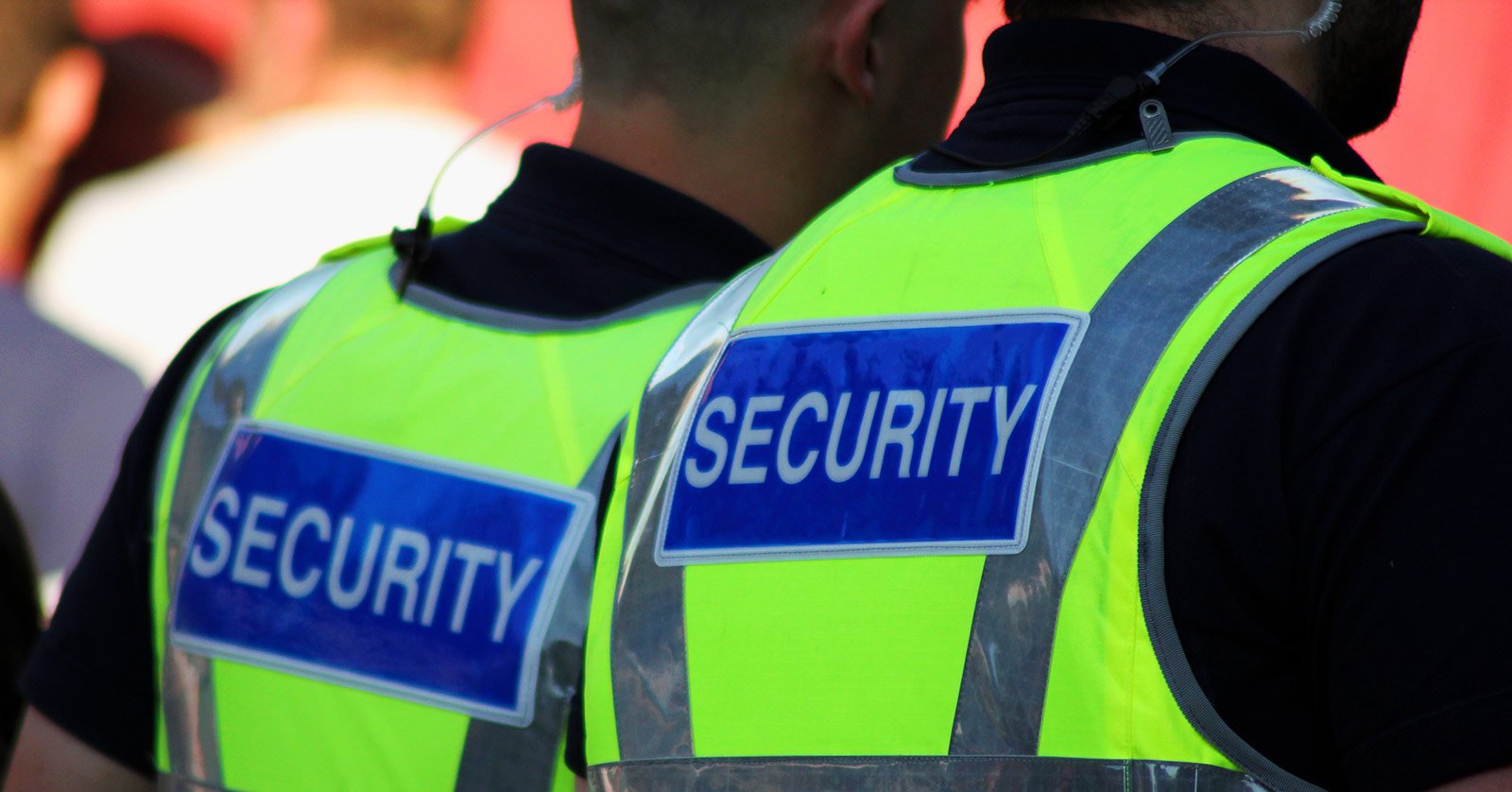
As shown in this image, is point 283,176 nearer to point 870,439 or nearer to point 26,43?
point 26,43

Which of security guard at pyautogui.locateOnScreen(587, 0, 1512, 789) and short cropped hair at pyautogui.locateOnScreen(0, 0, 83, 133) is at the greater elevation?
short cropped hair at pyautogui.locateOnScreen(0, 0, 83, 133)

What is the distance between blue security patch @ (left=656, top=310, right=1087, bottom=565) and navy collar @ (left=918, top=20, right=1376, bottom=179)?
17 centimetres

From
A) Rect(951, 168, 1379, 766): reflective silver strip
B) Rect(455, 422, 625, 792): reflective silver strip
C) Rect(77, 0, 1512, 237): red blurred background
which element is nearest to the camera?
Rect(951, 168, 1379, 766): reflective silver strip

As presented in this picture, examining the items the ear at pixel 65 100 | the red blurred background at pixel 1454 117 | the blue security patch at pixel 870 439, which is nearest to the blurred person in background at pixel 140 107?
the ear at pixel 65 100

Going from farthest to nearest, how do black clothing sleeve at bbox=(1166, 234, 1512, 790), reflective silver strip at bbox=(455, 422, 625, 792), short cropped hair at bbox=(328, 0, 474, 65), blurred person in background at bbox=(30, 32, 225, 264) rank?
blurred person in background at bbox=(30, 32, 225, 264) < short cropped hair at bbox=(328, 0, 474, 65) < reflective silver strip at bbox=(455, 422, 625, 792) < black clothing sleeve at bbox=(1166, 234, 1512, 790)

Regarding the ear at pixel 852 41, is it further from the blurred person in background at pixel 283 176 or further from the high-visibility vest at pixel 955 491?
the blurred person in background at pixel 283 176

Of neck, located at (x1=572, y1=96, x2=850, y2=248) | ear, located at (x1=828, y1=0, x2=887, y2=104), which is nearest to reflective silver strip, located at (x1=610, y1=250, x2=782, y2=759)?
neck, located at (x1=572, y1=96, x2=850, y2=248)

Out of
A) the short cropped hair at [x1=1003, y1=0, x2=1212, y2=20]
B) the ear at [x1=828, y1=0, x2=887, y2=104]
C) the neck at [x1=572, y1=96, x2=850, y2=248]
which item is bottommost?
the short cropped hair at [x1=1003, y1=0, x2=1212, y2=20]

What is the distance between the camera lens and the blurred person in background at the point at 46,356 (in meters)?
3.38

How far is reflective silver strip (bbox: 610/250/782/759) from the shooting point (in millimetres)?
1147

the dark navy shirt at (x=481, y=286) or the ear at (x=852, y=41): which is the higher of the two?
the ear at (x=852, y=41)

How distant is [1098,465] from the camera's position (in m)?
0.97

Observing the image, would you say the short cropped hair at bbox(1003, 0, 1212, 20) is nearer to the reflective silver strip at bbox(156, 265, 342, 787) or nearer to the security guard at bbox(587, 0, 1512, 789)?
the security guard at bbox(587, 0, 1512, 789)

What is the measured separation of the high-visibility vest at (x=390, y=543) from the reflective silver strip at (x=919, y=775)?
282mm
